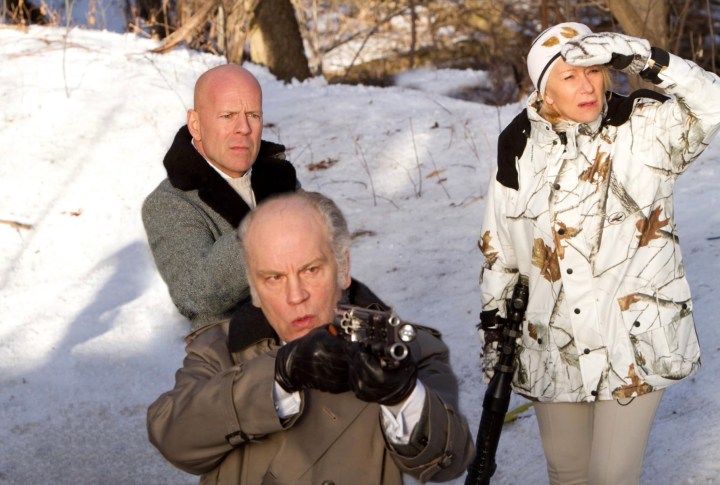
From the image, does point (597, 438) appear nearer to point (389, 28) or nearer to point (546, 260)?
point (546, 260)

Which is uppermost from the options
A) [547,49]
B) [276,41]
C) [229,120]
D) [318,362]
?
[547,49]

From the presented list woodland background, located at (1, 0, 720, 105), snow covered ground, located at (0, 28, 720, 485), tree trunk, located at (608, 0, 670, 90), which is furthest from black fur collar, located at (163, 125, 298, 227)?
woodland background, located at (1, 0, 720, 105)

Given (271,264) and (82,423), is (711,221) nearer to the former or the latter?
(82,423)

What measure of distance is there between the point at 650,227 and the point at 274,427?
1737mm

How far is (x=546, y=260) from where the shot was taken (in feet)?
12.8

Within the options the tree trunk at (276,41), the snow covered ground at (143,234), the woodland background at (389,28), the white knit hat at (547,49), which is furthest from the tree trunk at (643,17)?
the white knit hat at (547,49)

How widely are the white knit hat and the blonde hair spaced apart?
4 cm

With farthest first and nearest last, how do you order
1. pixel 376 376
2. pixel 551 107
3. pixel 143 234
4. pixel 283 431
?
pixel 143 234, pixel 551 107, pixel 283 431, pixel 376 376

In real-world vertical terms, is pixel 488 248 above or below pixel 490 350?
above

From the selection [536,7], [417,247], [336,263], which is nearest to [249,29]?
[536,7]

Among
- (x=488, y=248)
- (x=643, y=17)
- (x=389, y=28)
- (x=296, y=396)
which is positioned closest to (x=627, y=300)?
(x=488, y=248)

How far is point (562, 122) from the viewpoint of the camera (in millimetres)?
3859

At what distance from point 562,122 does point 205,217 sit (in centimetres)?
125

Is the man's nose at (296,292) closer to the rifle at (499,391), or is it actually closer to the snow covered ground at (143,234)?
the rifle at (499,391)
